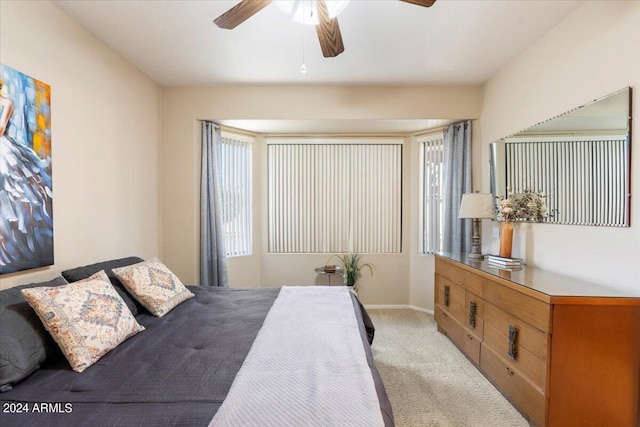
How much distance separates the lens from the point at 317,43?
8.00 ft

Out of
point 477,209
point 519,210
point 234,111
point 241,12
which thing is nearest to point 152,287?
point 241,12

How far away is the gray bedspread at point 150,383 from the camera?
0.97 m

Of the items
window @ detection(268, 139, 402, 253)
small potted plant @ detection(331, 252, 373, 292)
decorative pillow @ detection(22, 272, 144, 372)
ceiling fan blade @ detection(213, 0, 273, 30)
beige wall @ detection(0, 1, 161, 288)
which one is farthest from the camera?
window @ detection(268, 139, 402, 253)

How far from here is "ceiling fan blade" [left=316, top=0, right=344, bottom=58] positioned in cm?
156

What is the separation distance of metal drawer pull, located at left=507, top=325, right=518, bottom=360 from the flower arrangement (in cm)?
93

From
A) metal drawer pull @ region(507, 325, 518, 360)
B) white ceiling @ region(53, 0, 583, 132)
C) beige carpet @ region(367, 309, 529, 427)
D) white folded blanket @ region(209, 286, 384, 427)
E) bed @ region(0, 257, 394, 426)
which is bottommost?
beige carpet @ region(367, 309, 529, 427)

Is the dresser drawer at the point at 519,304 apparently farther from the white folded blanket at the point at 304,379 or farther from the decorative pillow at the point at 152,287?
the decorative pillow at the point at 152,287

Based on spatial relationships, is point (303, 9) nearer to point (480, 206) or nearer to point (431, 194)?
point (480, 206)

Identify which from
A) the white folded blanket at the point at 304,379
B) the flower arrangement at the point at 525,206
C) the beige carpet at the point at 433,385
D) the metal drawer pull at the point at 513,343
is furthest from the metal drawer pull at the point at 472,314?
the white folded blanket at the point at 304,379

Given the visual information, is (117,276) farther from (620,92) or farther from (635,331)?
(620,92)

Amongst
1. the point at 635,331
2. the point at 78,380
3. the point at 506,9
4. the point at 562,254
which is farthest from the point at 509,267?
the point at 78,380

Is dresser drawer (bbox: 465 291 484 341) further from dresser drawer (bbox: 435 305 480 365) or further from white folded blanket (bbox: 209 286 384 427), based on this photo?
white folded blanket (bbox: 209 286 384 427)

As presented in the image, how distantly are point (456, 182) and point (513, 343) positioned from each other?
191cm

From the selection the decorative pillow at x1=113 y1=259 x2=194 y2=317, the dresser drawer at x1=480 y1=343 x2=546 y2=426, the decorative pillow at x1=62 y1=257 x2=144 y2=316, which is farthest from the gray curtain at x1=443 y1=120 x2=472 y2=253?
the decorative pillow at x1=62 y1=257 x2=144 y2=316
